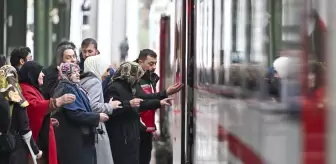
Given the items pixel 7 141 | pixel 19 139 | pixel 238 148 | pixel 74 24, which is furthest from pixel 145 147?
A: pixel 74 24

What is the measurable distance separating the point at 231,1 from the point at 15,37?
17842 millimetres

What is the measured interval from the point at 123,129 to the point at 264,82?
17.3 feet

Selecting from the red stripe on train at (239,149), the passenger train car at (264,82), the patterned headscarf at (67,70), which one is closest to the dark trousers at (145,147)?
the patterned headscarf at (67,70)

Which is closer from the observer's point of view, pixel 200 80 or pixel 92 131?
pixel 200 80

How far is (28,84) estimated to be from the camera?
26.0 ft

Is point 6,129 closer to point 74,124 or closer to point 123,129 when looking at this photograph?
point 74,124

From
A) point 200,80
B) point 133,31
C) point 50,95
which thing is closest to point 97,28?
point 133,31

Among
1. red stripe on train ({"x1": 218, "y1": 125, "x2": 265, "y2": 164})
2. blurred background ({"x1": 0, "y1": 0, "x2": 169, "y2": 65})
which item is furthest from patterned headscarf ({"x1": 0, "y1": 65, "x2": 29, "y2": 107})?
blurred background ({"x1": 0, "y1": 0, "x2": 169, "y2": 65})

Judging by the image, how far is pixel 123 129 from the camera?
8.79 meters

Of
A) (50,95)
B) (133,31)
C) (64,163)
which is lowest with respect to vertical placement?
(64,163)

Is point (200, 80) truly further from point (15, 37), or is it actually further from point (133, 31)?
point (15, 37)

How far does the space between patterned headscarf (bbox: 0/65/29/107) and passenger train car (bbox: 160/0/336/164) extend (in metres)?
1.43

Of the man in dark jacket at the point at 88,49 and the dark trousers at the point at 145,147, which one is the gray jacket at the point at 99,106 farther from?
the dark trousers at the point at 145,147

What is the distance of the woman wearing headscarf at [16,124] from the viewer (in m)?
7.25
